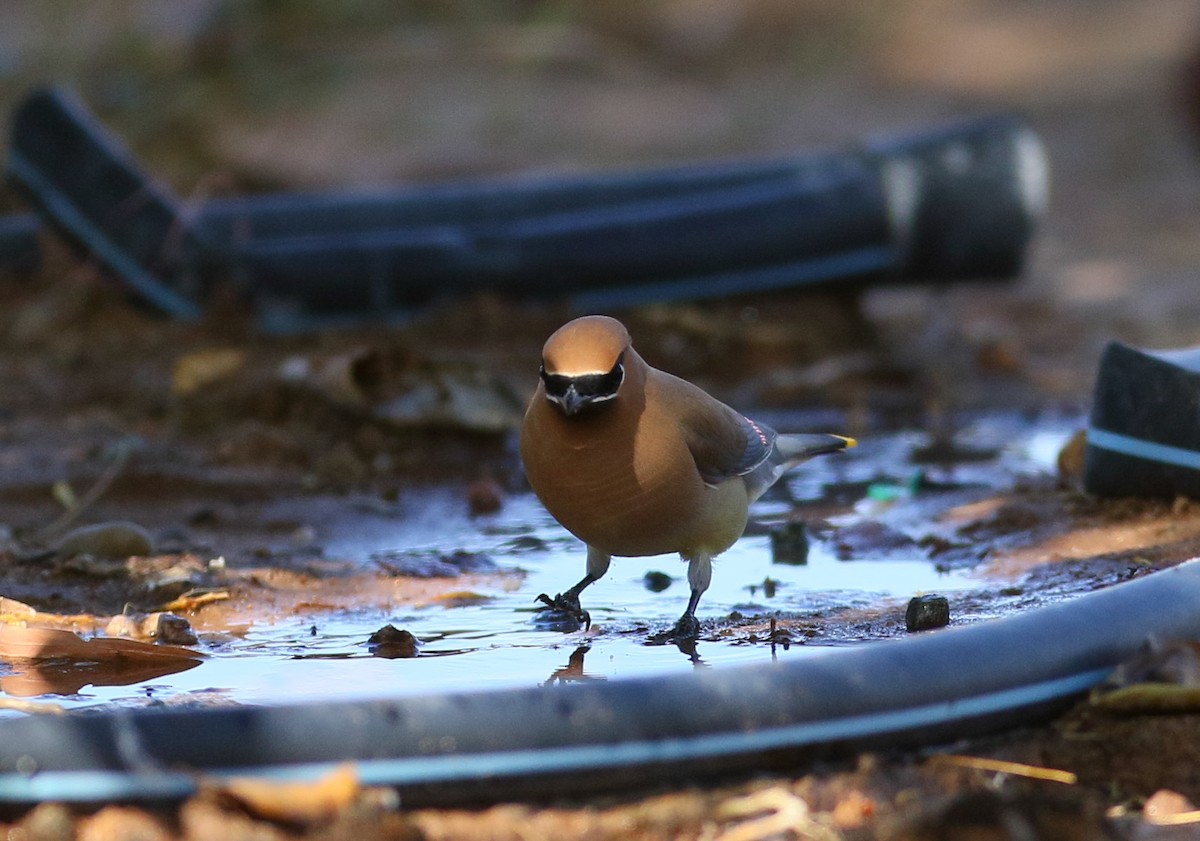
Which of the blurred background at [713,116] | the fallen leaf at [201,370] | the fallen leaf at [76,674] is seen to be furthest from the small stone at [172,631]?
the blurred background at [713,116]

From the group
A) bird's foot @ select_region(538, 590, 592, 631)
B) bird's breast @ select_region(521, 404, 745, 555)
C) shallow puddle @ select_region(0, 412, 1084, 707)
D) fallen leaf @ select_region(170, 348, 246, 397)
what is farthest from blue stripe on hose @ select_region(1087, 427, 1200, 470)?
fallen leaf @ select_region(170, 348, 246, 397)

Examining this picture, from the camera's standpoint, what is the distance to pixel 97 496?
17.7 feet

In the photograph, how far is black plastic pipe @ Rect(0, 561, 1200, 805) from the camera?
250 centimetres

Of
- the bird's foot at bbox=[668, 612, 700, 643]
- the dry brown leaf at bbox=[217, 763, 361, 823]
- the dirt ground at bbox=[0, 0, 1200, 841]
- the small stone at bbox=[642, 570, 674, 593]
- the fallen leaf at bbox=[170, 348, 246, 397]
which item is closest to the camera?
the dry brown leaf at bbox=[217, 763, 361, 823]

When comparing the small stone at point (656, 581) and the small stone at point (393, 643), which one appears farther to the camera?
the small stone at point (656, 581)

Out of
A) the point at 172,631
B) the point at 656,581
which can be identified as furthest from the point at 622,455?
the point at 172,631

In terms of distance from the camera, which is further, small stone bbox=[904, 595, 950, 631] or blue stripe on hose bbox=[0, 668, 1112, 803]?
small stone bbox=[904, 595, 950, 631]

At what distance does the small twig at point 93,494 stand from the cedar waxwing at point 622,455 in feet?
5.92

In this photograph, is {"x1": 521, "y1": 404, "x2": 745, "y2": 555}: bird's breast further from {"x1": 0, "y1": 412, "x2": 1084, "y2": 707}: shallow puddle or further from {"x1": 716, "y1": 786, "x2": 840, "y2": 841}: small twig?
{"x1": 716, "y1": 786, "x2": 840, "y2": 841}: small twig

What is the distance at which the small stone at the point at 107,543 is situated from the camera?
445 centimetres

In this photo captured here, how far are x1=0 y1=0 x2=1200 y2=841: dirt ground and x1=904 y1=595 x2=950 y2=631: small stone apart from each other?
0.51 feet

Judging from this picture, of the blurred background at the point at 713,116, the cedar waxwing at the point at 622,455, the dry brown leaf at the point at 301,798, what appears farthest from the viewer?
the blurred background at the point at 713,116

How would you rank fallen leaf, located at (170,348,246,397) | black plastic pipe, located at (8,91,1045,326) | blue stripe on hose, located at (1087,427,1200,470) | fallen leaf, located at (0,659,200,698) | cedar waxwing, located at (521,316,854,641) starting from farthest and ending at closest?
black plastic pipe, located at (8,91,1045,326), fallen leaf, located at (170,348,246,397), blue stripe on hose, located at (1087,427,1200,470), cedar waxwing, located at (521,316,854,641), fallen leaf, located at (0,659,200,698)

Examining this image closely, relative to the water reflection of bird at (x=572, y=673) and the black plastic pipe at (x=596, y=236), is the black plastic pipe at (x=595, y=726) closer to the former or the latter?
the water reflection of bird at (x=572, y=673)
